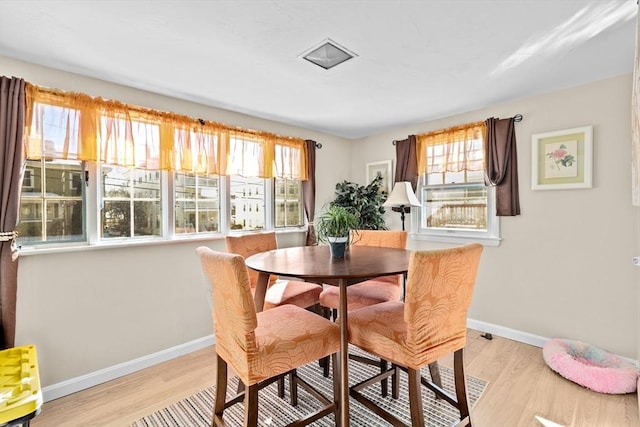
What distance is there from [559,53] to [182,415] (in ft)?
10.8

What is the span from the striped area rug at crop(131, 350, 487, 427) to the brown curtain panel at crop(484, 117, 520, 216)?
159cm

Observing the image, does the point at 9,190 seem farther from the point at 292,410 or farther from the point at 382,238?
the point at 382,238

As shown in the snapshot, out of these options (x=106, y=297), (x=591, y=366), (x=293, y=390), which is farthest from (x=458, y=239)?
(x=106, y=297)

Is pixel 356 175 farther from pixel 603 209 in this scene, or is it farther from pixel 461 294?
pixel 461 294

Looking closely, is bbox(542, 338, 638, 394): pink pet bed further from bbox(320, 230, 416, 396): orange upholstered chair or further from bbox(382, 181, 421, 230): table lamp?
bbox(382, 181, 421, 230): table lamp

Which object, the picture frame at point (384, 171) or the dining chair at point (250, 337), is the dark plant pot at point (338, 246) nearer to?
the dining chair at point (250, 337)

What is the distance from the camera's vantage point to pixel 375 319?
1559 millimetres

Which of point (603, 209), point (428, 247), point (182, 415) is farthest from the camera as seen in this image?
point (428, 247)

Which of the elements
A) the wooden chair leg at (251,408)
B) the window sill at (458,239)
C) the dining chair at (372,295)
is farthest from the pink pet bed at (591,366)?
the wooden chair leg at (251,408)

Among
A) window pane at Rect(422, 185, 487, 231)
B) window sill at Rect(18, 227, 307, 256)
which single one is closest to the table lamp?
window pane at Rect(422, 185, 487, 231)

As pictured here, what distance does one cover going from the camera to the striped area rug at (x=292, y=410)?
182 centimetres

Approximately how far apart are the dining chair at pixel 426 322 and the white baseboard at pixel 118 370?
182 cm

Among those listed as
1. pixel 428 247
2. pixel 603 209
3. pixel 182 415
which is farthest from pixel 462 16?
pixel 182 415

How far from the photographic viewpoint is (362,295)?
7.13 feet
